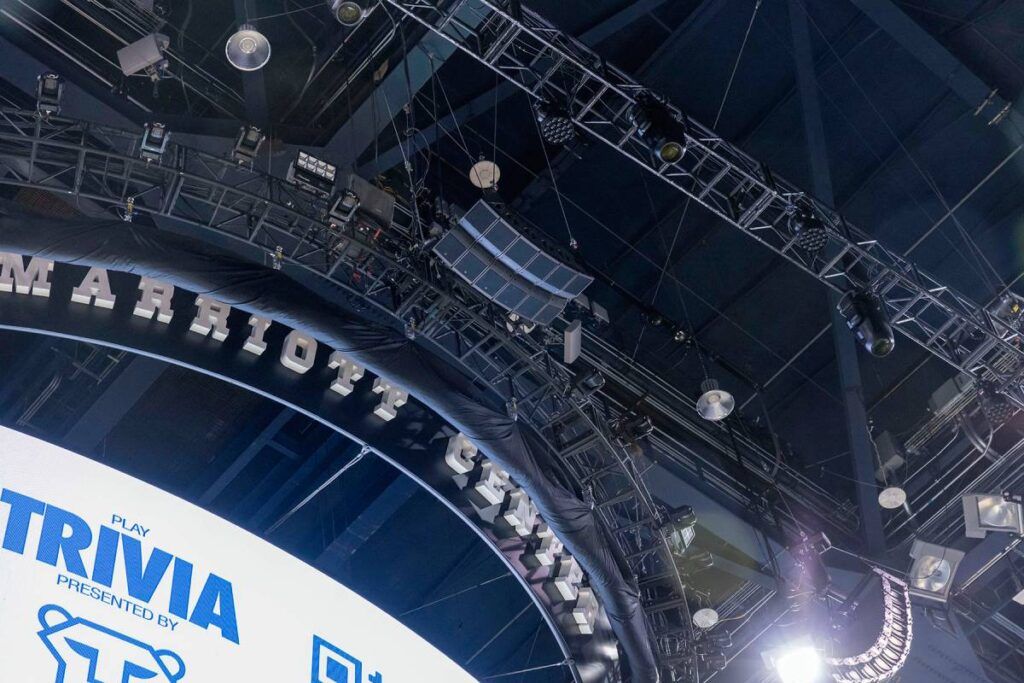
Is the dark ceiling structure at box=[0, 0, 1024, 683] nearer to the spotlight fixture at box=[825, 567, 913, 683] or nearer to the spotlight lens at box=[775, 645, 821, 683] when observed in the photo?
the spotlight fixture at box=[825, 567, 913, 683]

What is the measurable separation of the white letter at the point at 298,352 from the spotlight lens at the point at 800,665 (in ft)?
21.1

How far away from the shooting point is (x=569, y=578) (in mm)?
12008

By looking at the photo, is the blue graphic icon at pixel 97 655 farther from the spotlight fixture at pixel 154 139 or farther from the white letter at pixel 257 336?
the spotlight fixture at pixel 154 139

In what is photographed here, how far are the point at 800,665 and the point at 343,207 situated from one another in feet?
24.2

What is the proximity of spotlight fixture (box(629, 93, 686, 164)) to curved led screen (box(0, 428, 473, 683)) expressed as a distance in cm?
551

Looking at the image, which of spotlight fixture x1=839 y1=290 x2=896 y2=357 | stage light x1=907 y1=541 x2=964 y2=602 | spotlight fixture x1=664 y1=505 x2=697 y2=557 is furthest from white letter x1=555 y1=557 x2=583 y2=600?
stage light x1=907 y1=541 x2=964 y2=602

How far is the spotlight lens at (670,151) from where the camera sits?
33.6 ft

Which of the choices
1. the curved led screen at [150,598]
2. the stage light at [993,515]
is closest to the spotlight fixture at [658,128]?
the curved led screen at [150,598]

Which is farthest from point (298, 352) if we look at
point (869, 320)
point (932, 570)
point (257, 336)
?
point (932, 570)

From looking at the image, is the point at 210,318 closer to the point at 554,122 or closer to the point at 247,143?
the point at 247,143

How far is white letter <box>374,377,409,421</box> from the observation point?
11.3 metres

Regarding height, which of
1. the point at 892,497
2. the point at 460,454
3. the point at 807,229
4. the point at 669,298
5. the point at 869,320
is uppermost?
the point at 669,298

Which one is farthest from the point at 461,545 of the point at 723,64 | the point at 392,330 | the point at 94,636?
the point at 723,64

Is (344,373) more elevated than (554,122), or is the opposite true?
(554,122)
